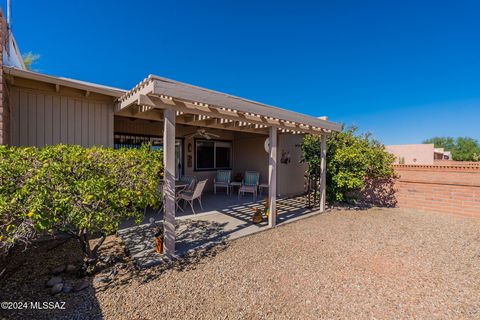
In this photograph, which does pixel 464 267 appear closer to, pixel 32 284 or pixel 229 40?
pixel 32 284

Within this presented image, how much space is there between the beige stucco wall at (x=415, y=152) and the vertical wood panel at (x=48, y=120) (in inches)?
909

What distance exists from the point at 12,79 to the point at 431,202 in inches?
439

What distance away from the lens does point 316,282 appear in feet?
9.29

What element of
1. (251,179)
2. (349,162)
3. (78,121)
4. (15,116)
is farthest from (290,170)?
(15,116)

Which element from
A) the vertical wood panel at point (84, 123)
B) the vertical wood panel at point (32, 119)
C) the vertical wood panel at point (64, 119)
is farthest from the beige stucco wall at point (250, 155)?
the vertical wood panel at point (32, 119)

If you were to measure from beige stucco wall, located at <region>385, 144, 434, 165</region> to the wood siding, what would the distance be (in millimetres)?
22257

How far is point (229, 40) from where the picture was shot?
1116cm

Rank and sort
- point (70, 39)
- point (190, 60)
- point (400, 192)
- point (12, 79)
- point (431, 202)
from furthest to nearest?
point (190, 60) → point (70, 39) → point (400, 192) → point (431, 202) → point (12, 79)

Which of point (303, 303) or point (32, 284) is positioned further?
point (32, 284)

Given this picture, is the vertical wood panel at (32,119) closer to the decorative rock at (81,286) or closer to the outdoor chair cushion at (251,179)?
the decorative rock at (81,286)

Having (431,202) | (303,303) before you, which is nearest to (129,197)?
(303,303)

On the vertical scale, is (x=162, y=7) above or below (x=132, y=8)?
above

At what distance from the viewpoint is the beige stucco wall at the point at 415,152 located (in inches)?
764

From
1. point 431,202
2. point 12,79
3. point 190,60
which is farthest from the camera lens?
point 190,60
